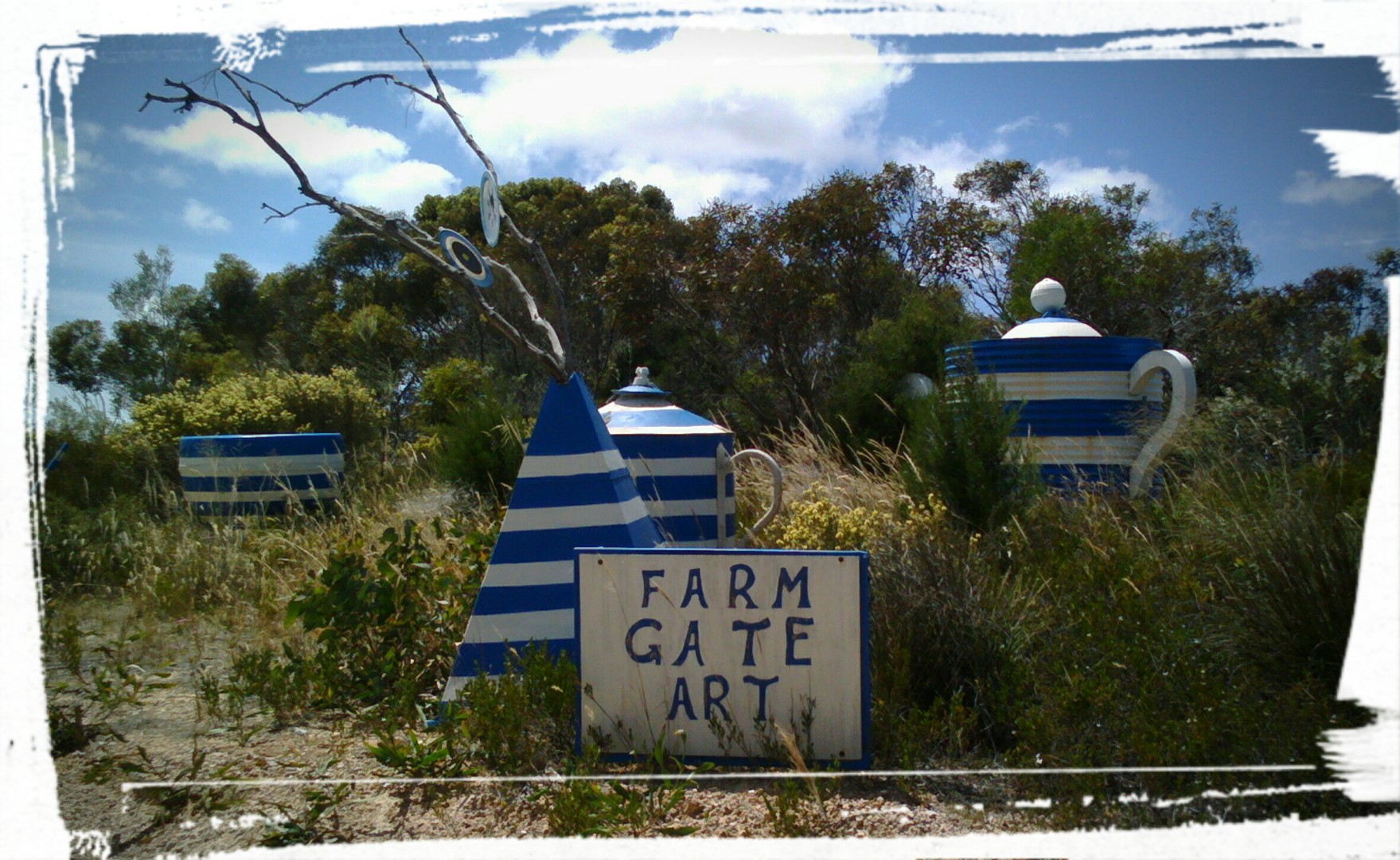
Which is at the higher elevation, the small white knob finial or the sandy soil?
the small white knob finial

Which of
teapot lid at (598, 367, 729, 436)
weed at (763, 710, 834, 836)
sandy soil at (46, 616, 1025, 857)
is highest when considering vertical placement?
teapot lid at (598, 367, 729, 436)

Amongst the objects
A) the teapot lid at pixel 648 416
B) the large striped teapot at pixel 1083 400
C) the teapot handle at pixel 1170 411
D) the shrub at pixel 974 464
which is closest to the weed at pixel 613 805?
the teapot lid at pixel 648 416

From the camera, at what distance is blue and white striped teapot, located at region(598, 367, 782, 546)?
573cm

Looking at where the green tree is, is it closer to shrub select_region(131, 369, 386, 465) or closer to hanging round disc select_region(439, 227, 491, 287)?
shrub select_region(131, 369, 386, 465)

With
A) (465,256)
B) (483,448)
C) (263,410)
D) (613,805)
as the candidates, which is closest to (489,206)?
(465,256)

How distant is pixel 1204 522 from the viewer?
16.2ft

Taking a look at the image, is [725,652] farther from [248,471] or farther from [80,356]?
[80,356]

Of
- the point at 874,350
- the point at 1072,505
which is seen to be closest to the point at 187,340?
the point at 874,350

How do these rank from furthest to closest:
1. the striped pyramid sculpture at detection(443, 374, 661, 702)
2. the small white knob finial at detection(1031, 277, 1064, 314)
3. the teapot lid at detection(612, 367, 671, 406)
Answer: the small white knob finial at detection(1031, 277, 1064, 314)
the teapot lid at detection(612, 367, 671, 406)
the striped pyramid sculpture at detection(443, 374, 661, 702)

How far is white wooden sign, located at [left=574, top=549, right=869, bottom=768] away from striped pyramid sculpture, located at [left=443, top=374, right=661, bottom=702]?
21.3 inches

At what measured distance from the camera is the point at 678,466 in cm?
582

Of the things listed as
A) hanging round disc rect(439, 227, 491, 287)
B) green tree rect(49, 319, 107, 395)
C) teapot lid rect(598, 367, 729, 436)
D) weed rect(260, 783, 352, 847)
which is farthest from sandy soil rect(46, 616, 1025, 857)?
green tree rect(49, 319, 107, 395)

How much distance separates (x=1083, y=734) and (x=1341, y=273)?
1125 centimetres

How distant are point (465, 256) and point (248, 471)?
5187 millimetres
